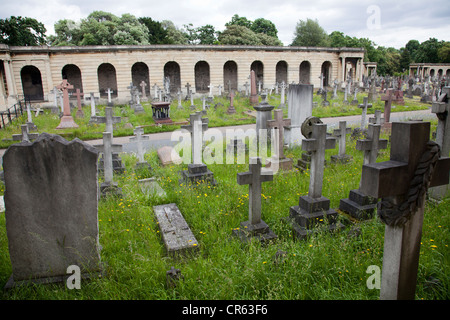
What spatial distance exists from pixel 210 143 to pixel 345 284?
7409 millimetres

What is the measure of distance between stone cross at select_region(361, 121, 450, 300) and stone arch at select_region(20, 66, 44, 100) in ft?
98.7

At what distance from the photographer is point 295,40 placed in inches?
2087

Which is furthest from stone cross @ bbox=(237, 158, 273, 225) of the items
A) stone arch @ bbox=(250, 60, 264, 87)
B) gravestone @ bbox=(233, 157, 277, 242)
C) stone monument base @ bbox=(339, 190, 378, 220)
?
stone arch @ bbox=(250, 60, 264, 87)

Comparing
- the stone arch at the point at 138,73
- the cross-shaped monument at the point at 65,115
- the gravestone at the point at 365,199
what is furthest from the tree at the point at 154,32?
the gravestone at the point at 365,199

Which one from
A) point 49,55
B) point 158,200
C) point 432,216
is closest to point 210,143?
point 158,200

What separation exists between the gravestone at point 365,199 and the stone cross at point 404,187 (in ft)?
8.22

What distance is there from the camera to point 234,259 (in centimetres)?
353

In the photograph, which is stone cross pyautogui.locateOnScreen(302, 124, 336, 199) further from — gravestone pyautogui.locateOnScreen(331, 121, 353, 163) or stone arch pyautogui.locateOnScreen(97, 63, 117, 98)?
stone arch pyautogui.locateOnScreen(97, 63, 117, 98)

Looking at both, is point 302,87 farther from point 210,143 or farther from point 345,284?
point 345,284

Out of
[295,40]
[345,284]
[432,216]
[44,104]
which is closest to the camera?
[345,284]

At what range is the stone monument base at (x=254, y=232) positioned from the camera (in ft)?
13.2

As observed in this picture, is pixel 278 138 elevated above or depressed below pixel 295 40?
below

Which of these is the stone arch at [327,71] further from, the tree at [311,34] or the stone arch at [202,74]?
the tree at [311,34]

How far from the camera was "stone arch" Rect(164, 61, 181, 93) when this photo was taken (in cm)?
3022
